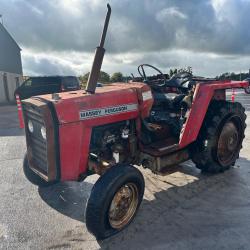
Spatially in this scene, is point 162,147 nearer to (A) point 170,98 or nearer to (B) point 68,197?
(A) point 170,98

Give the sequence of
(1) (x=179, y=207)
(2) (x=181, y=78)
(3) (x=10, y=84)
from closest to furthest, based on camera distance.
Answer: (1) (x=179, y=207) → (2) (x=181, y=78) → (3) (x=10, y=84)

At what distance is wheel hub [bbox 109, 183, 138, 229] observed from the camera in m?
3.08

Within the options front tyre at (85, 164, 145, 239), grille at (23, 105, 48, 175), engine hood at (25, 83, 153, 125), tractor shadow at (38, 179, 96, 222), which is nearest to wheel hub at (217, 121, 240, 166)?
engine hood at (25, 83, 153, 125)

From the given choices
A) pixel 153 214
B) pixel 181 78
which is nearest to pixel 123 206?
pixel 153 214

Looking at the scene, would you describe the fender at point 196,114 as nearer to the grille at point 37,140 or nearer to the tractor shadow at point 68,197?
the tractor shadow at point 68,197

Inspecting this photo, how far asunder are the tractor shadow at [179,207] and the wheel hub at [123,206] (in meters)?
0.11

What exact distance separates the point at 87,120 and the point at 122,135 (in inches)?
23.6

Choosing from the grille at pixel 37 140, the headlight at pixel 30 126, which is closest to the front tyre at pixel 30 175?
the grille at pixel 37 140

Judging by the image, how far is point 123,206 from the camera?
10.4ft

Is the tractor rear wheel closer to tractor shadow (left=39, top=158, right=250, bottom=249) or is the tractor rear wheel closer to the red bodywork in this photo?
tractor shadow (left=39, top=158, right=250, bottom=249)

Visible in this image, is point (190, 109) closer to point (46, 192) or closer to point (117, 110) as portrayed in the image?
point (117, 110)

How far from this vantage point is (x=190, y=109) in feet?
13.0

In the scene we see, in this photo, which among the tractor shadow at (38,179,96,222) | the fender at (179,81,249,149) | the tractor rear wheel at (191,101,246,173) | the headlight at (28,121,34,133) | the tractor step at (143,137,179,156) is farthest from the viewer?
the tractor rear wheel at (191,101,246,173)

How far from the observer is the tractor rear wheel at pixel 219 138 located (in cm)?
427
